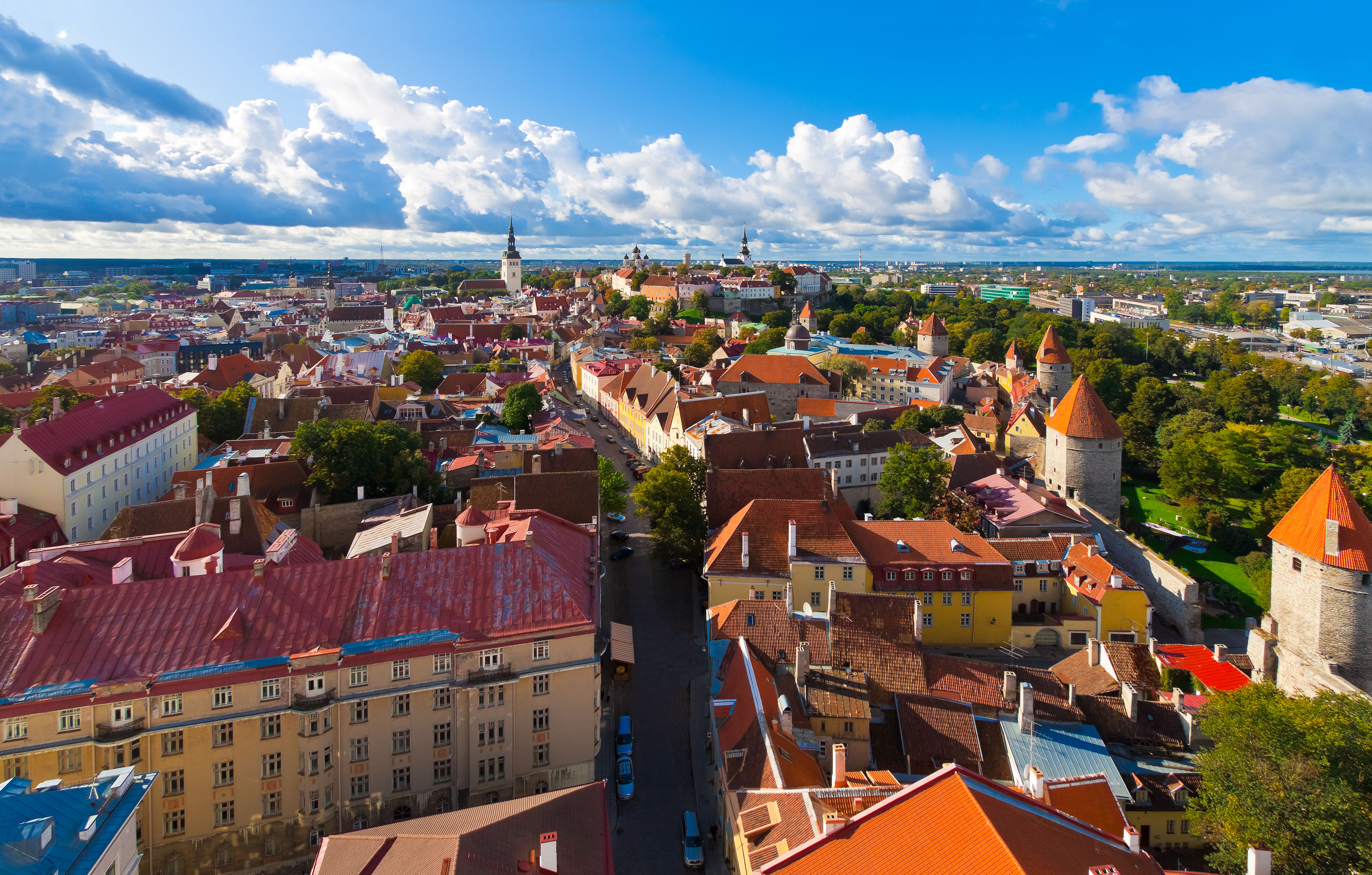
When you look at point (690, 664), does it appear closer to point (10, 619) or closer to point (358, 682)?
point (358, 682)

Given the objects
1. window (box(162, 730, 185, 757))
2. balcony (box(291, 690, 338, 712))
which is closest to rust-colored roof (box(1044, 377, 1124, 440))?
balcony (box(291, 690, 338, 712))

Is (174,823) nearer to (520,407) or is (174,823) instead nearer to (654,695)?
(654,695)

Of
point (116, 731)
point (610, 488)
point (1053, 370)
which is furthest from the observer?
point (1053, 370)

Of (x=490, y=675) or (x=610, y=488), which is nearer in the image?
(x=490, y=675)

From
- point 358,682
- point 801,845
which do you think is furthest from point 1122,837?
point 358,682

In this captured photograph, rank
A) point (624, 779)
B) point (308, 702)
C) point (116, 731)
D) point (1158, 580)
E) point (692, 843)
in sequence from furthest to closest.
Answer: point (1158, 580), point (624, 779), point (692, 843), point (308, 702), point (116, 731)

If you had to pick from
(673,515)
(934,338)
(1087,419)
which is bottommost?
(673,515)

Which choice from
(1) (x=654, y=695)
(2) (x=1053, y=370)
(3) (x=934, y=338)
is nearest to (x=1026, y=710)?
(1) (x=654, y=695)
